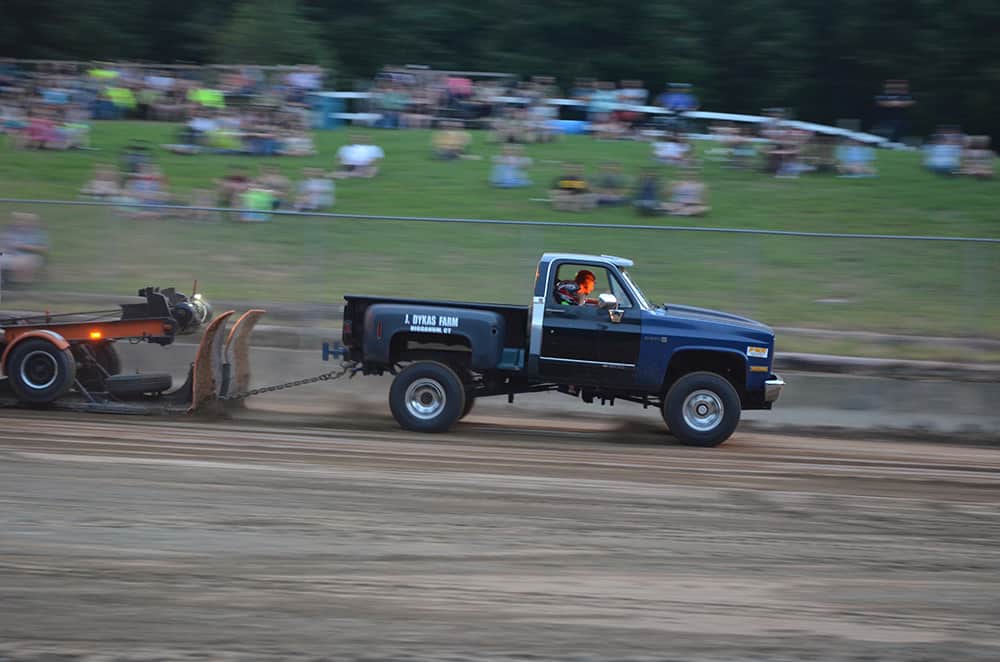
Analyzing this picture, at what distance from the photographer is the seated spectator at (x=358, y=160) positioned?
2347 cm

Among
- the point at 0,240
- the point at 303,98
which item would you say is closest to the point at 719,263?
the point at 0,240

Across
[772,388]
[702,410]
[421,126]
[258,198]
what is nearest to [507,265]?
[702,410]

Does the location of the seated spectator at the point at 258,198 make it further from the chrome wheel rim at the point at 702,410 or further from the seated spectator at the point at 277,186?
the chrome wheel rim at the point at 702,410

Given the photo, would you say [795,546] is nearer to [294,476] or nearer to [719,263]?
[294,476]

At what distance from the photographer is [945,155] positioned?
78.8ft

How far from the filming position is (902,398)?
13.3 meters

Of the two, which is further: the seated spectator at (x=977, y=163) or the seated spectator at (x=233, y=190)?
the seated spectator at (x=977, y=163)

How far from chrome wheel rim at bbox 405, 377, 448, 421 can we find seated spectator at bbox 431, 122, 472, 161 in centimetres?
1361

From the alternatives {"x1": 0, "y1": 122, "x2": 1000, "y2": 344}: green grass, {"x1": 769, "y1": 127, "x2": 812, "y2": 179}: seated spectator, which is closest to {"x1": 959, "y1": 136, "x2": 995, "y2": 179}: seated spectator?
{"x1": 769, "y1": 127, "x2": 812, "y2": 179}: seated spectator

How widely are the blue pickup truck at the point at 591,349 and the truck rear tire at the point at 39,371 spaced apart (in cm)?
295

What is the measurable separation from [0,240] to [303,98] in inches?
500

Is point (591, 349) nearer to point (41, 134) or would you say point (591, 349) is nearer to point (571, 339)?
point (571, 339)

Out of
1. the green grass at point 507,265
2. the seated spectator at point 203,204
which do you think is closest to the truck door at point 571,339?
the green grass at point 507,265

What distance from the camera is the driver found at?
37.9ft
